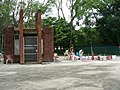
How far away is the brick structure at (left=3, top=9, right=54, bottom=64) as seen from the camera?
29.8 meters

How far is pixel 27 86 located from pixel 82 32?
50.8 metres

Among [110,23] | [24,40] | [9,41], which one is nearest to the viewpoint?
[24,40]

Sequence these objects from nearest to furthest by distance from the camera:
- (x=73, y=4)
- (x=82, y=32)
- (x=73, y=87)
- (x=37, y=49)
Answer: (x=73, y=87) → (x=37, y=49) → (x=73, y=4) → (x=82, y=32)

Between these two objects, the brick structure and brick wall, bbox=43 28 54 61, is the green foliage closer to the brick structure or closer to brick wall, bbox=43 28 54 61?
brick wall, bbox=43 28 54 61

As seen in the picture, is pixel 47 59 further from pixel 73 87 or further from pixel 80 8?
pixel 80 8

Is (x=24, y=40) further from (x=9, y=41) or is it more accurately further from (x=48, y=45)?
(x=48, y=45)

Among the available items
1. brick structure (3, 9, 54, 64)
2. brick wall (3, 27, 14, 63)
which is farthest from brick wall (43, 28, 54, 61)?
brick wall (3, 27, 14, 63)

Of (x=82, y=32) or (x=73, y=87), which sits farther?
(x=82, y=32)

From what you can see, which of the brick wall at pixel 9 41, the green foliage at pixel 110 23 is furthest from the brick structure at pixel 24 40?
the green foliage at pixel 110 23

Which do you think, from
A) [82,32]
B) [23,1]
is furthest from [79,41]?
[23,1]

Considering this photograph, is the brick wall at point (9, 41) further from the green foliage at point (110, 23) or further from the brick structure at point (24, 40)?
the green foliage at point (110, 23)

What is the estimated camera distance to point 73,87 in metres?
11.8

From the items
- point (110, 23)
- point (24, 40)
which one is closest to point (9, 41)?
point (24, 40)

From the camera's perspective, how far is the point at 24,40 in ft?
101
